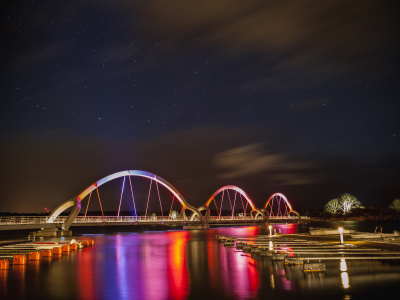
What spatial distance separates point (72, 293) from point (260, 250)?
18098 mm

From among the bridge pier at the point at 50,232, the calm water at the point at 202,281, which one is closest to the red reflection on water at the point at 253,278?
the calm water at the point at 202,281

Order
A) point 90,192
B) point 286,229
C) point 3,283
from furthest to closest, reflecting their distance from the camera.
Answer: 1. point 286,229
2. point 90,192
3. point 3,283

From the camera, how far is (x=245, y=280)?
19.0 meters

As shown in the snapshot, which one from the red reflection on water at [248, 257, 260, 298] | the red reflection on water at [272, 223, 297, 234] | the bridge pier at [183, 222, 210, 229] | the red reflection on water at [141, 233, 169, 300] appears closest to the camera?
the red reflection on water at [141, 233, 169, 300]

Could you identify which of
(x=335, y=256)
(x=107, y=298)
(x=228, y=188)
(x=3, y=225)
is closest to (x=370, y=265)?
(x=335, y=256)

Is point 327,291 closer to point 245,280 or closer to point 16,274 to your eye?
point 245,280

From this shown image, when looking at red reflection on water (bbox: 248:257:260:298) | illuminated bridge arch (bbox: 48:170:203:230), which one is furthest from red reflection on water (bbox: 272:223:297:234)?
red reflection on water (bbox: 248:257:260:298)

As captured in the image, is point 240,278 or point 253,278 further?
point 240,278

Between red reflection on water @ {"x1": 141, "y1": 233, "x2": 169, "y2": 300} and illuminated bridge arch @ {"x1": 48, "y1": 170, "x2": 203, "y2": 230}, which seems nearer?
red reflection on water @ {"x1": 141, "y1": 233, "x2": 169, "y2": 300}

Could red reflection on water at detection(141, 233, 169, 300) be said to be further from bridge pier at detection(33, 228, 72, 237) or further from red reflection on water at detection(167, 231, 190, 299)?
bridge pier at detection(33, 228, 72, 237)

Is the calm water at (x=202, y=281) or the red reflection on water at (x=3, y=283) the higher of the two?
the red reflection on water at (x=3, y=283)

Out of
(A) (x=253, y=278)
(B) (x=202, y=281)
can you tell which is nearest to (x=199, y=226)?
(A) (x=253, y=278)

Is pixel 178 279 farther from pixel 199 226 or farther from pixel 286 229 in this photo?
pixel 199 226

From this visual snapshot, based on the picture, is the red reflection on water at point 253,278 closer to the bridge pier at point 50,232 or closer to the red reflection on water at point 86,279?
the red reflection on water at point 86,279
